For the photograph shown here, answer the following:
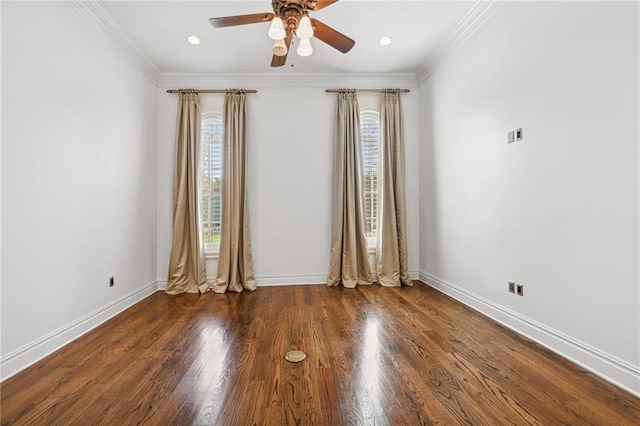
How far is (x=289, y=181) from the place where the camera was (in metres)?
4.25

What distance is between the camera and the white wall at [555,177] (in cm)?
172

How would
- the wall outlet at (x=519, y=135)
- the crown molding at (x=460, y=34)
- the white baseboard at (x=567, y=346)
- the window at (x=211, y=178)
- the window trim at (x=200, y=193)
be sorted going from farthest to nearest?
the window at (x=211, y=178), the window trim at (x=200, y=193), the crown molding at (x=460, y=34), the wall outlet at (x=519, y=135), the white baseboard at (x=567, y=346)

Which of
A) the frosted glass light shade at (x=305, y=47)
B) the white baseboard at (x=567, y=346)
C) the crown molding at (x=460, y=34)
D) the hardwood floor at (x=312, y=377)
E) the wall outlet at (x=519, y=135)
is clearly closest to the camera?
the hardwood floor at (x=312, y=377)

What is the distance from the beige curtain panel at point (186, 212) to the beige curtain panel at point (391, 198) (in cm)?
258

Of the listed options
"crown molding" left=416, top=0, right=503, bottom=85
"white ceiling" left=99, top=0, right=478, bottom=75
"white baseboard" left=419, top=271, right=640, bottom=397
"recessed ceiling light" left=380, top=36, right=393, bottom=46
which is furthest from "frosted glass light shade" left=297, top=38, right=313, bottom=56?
"white baseboard" left=419, top=271, right=640, bottom=397

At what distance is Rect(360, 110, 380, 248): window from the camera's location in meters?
4.41

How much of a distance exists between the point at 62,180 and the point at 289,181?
2526 mm

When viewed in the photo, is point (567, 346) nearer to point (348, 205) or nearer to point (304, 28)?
point (348, 205)

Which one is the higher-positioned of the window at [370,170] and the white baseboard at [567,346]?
the window at [370,170]

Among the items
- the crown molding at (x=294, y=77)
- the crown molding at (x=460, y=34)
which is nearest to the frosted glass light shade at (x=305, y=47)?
the crown molding at (x=460, y=34)

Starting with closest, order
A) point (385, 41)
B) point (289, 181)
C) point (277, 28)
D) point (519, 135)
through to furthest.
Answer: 1. point (277, 28)
2. point (519, 135)
3. point (385, 41)
4. point (289, 181)

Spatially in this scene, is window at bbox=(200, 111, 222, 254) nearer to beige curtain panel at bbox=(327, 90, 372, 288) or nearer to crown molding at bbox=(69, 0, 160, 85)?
crown molding at bbox=(69, 0, 160, 85)

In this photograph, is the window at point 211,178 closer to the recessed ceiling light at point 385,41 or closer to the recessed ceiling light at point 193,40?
the recessed ceiling light at point 193,40

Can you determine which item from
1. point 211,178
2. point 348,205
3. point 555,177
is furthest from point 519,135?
point 211,178
